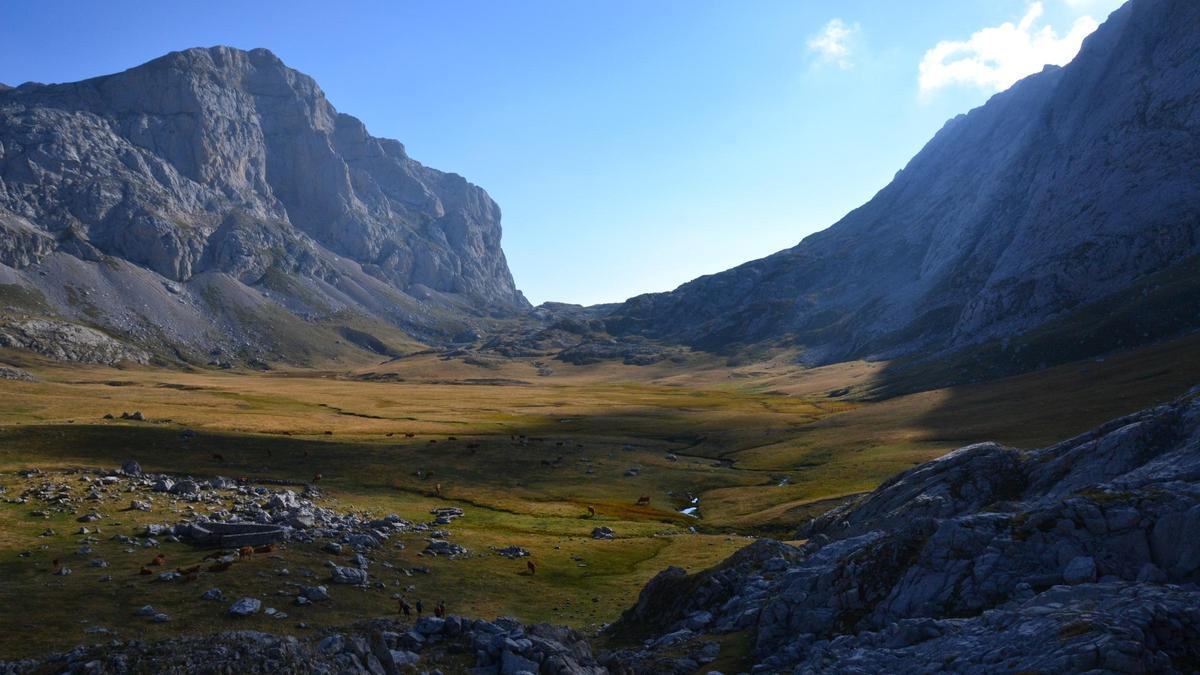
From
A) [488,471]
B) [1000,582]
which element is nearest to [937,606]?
[1000,582]

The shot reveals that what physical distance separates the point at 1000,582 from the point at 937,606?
237 centimetres

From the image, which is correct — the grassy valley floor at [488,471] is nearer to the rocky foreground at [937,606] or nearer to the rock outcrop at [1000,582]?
the rocky foreground at [937,606]

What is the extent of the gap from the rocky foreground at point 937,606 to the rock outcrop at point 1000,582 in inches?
2.6

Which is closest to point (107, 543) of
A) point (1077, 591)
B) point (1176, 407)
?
point (1077, 591)

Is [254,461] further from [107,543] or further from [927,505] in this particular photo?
[927,505]

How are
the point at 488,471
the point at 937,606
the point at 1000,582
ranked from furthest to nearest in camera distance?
the point at 488,471 → the point at 937,606 → the point at 1000,582

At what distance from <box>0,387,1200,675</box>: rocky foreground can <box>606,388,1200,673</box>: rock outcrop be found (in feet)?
0.22

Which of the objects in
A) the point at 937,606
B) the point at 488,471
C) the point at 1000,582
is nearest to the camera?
the point at 1000,582

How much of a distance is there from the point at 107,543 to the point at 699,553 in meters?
42.1

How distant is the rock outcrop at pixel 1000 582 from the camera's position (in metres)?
21.0

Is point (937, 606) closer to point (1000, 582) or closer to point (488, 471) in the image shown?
point (1000, 582)

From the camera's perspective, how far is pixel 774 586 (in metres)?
37.7

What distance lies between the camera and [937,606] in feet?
92.4

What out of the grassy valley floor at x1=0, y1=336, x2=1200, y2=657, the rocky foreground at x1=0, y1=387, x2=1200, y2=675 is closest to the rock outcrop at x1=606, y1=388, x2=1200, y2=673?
the rocky foreground at x1=0, y1=387, x2=1200, y2=675
